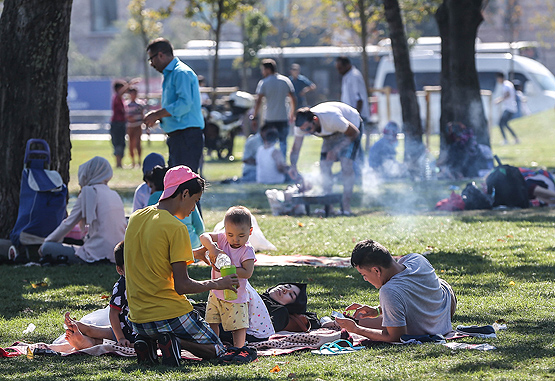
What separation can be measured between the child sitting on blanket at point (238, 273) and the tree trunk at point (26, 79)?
14.3 ft

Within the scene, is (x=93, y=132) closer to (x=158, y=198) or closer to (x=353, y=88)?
(x=353, y=88)

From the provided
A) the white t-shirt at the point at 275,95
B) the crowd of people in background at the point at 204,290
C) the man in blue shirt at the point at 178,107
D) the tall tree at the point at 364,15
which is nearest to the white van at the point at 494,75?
the tall tree at the point at 364,15

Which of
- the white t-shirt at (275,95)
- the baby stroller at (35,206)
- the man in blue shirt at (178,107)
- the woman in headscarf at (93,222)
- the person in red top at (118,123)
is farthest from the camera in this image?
the person in red top at (118,123)

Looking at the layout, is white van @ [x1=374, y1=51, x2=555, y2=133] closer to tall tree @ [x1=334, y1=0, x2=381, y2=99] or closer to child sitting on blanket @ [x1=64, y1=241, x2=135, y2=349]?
tall tree @ [x1=334, y1=0, x2=381, y2=99]

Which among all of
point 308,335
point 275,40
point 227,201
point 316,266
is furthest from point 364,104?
point 275,40

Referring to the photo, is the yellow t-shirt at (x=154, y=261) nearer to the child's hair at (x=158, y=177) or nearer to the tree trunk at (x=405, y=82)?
the child's hair at (x=158, y=177)

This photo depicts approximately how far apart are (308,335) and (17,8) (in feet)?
17.6

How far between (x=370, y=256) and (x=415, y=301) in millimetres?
426

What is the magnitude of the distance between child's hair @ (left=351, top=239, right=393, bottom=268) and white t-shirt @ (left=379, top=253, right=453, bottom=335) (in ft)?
0.44

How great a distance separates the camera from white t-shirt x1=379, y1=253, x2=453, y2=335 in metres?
4.92

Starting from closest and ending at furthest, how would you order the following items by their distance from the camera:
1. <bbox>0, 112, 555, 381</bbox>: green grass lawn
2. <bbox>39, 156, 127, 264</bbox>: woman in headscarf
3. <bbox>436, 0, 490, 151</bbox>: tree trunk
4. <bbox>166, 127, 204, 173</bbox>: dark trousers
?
<bbox>0, 112, 555, 381</bbox>: green grass lawn → <bbox>39, 156, 127, 264</bbox>: woman in headscarf → <bbox>166, 127, 204, 173</bbox>: dark trousers → <bbox>436, 0, 490, 151</bbox>: tree trunk

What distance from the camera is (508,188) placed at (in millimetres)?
11258

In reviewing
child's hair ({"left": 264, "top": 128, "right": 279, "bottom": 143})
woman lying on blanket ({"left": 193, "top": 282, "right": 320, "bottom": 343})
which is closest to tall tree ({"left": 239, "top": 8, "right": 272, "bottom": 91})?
child's hair ({"left": 264, "top": 128, "right": 279, "bottom": 143})

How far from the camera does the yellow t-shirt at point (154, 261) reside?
448 centimetres
